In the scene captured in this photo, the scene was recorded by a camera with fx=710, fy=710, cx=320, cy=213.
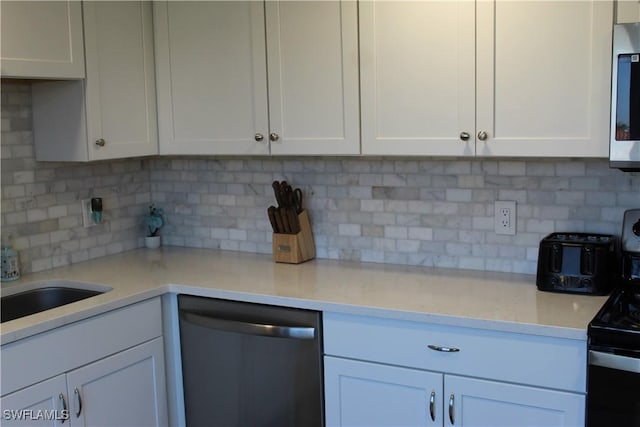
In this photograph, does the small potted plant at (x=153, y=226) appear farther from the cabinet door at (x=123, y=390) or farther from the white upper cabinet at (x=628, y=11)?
the white upper cabinet at (x=628, y=11)

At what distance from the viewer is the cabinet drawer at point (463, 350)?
195 centimetres

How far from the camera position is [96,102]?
2.65 m

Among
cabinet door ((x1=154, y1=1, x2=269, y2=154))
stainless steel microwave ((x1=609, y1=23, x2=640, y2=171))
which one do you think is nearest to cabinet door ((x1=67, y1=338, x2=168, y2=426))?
cabinet door ((x1=154, y1=1, x2=269, y2=154))

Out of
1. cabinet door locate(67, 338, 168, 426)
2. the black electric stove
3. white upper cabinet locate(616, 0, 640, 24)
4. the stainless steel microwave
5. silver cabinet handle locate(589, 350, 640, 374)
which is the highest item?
white upper cabinet locate(616, 0, 640, 24)

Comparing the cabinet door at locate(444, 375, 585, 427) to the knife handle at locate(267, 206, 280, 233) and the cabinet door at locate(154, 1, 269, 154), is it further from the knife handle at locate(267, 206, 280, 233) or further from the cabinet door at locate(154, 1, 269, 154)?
the cabinet door at locate(154, 1, 269, 154)

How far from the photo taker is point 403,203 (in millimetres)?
2754

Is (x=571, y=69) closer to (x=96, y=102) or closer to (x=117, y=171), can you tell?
(x=96, y=102)

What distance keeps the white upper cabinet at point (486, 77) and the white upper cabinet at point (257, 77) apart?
102mm

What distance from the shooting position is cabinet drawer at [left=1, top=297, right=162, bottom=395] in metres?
2.07

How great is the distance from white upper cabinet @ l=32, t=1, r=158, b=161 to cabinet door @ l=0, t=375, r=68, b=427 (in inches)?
34.3

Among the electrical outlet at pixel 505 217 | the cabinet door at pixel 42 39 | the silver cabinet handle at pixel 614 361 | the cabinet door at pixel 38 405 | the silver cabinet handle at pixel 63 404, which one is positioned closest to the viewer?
the silver cabinet handle at pixel 614 361

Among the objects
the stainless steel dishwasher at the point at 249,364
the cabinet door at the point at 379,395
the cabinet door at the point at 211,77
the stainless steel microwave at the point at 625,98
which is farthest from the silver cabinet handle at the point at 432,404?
the cabinet door at the point at 211,77

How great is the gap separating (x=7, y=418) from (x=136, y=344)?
0.53 meters

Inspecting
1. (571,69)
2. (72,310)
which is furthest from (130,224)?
(571,69)
